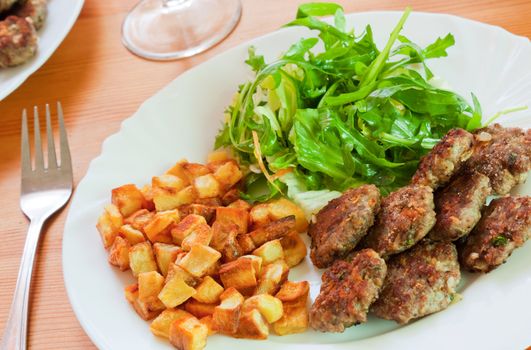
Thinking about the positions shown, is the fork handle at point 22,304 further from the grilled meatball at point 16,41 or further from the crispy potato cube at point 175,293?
the grilled meatball at point 16,41

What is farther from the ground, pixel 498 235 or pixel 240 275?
pixel 498 235

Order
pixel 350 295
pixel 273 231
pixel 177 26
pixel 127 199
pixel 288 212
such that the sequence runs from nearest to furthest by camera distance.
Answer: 1. pixel 350 295
2. pixel 273 231
3. pixel 288 212
4. pixel 127 199
5. pixel 177 26

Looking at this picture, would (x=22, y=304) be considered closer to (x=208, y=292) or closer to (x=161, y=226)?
(x=161, y=226)

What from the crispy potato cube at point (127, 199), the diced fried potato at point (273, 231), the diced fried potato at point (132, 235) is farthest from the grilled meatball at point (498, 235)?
the crispy potato cube at point (127, 199)

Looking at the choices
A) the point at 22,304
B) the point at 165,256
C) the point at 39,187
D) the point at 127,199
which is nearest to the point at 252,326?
the point at 165,256

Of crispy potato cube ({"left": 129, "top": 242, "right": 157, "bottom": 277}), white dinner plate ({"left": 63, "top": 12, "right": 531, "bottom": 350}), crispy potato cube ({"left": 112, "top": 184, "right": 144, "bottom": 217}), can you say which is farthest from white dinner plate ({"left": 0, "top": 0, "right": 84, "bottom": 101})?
crispy potato cube ({"left": 129, "top": 242, "right": 157, "bottom": 277})
